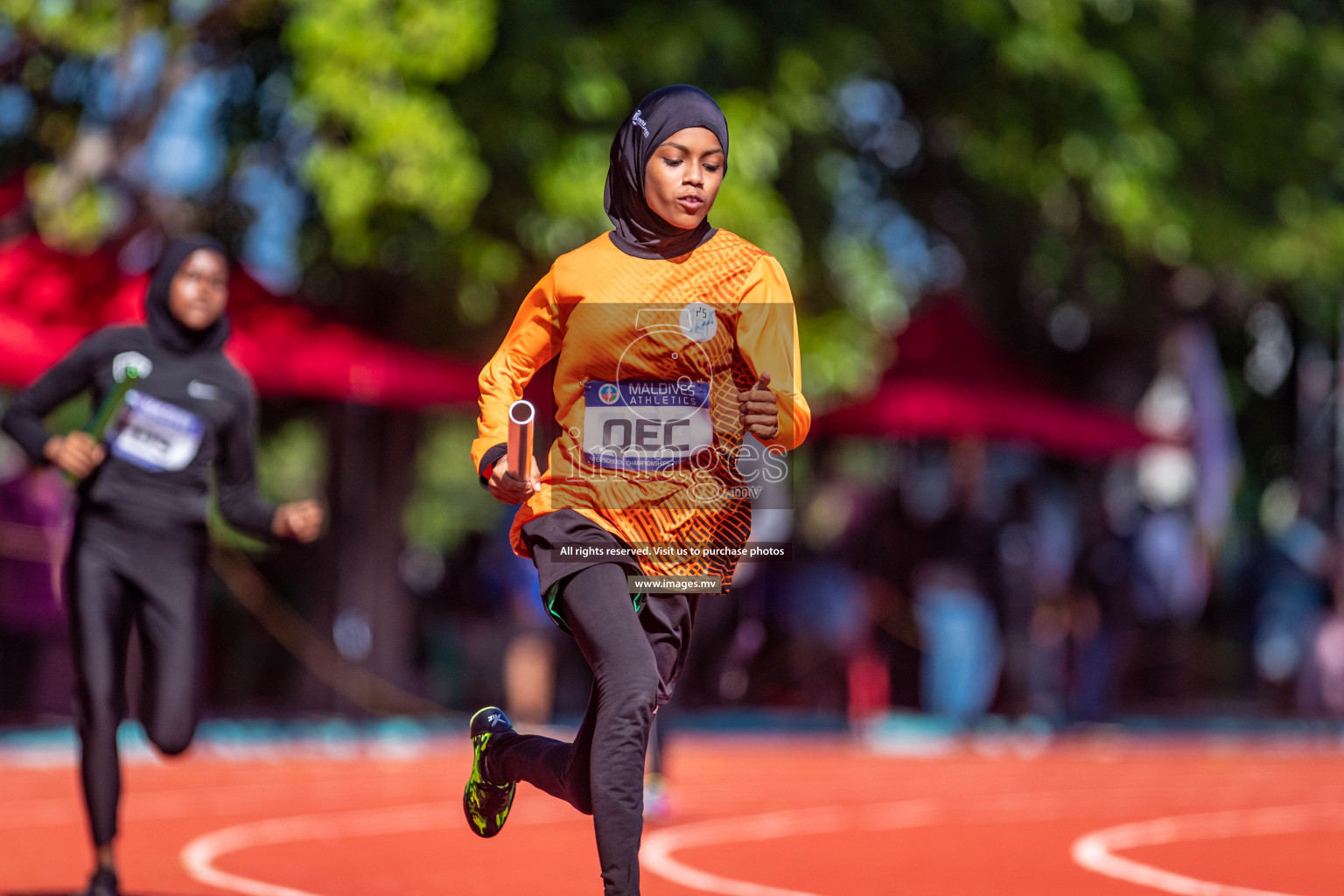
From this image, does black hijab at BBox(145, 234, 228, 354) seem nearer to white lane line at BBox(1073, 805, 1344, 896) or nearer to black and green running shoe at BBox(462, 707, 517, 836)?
black and green running shoe at BBox(462, 707, 517, 836)

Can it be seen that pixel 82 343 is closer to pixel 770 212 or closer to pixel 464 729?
pixel 770 212

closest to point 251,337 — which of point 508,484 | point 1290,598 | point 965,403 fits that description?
point 965,403

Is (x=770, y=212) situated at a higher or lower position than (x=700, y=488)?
higher

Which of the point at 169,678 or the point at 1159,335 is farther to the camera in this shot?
the point at 1159,335

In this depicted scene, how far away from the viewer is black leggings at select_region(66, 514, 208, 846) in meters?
6.55

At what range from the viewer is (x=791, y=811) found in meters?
10.7

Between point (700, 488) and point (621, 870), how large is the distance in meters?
0.88

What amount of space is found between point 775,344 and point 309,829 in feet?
16.5

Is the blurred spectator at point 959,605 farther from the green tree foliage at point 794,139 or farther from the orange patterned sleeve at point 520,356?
the orange patterned sleeve at point 520,356

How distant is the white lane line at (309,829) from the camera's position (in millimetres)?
7555

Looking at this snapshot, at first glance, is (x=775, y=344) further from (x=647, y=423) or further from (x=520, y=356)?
(x=520, y=356)

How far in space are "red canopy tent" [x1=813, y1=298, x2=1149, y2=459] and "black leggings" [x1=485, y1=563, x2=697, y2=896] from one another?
12.2 meters

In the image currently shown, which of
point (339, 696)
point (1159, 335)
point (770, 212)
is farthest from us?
point (1159, 335)

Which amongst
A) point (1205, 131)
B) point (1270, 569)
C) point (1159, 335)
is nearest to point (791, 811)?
point (1205, 131)
